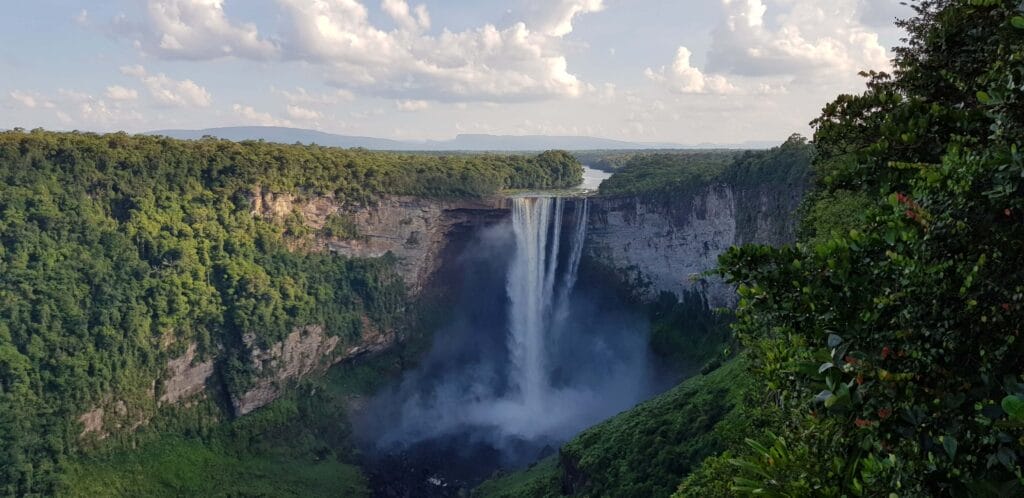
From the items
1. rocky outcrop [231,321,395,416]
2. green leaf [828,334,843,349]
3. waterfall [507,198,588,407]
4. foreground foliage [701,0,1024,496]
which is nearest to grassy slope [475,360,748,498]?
foreground foliage [701,0,1024,496]

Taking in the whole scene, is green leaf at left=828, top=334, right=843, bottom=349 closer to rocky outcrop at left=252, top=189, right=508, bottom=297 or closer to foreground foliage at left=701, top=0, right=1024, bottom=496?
foreground foliage at left=701, top=0, right=1024, bottom=496

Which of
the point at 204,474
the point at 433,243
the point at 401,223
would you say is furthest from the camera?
the point at 433,243

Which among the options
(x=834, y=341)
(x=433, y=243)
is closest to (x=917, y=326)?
(x=834, y=341)

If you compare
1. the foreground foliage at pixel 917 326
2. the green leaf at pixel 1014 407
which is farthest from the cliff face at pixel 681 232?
the green leaf at pixel 1014 407

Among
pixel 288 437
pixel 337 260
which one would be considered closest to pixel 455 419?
pixel 288 437

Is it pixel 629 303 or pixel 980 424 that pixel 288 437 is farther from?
pixel 980 424

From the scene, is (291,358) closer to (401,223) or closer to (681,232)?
(401,223)
